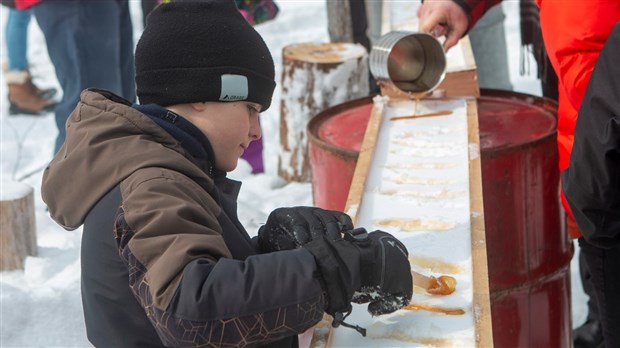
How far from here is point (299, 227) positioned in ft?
6.08

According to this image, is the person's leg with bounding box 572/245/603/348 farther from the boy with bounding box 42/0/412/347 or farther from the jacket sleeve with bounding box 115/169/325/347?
the jacket sleeve with bounding box 115/169/325/347

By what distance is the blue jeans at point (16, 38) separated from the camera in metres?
6.70

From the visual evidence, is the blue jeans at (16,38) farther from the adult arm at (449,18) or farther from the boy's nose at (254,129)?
the boy's nose at (254,129)

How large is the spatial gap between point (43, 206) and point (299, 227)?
3.18m

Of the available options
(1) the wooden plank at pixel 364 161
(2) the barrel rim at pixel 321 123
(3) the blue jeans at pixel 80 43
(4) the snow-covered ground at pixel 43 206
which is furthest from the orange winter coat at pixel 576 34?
(3) the blue jeans at pixel 80 43

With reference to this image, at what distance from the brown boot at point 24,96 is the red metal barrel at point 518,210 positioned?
4024 millimetres

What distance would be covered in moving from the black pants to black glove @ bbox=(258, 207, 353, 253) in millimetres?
1092

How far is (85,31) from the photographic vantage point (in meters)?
4.59

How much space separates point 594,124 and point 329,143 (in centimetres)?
114

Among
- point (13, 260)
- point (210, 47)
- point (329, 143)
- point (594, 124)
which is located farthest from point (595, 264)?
point (13, 260)

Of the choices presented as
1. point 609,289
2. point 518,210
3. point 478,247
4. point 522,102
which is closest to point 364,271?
point 478,247

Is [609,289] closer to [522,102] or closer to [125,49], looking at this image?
[522,102]

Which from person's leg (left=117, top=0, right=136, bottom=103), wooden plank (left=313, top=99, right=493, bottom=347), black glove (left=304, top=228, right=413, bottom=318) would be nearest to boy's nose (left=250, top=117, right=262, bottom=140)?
black glove (left=304, top=228, right=413, bottom=318)

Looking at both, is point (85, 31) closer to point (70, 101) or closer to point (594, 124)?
point (70, 101)
